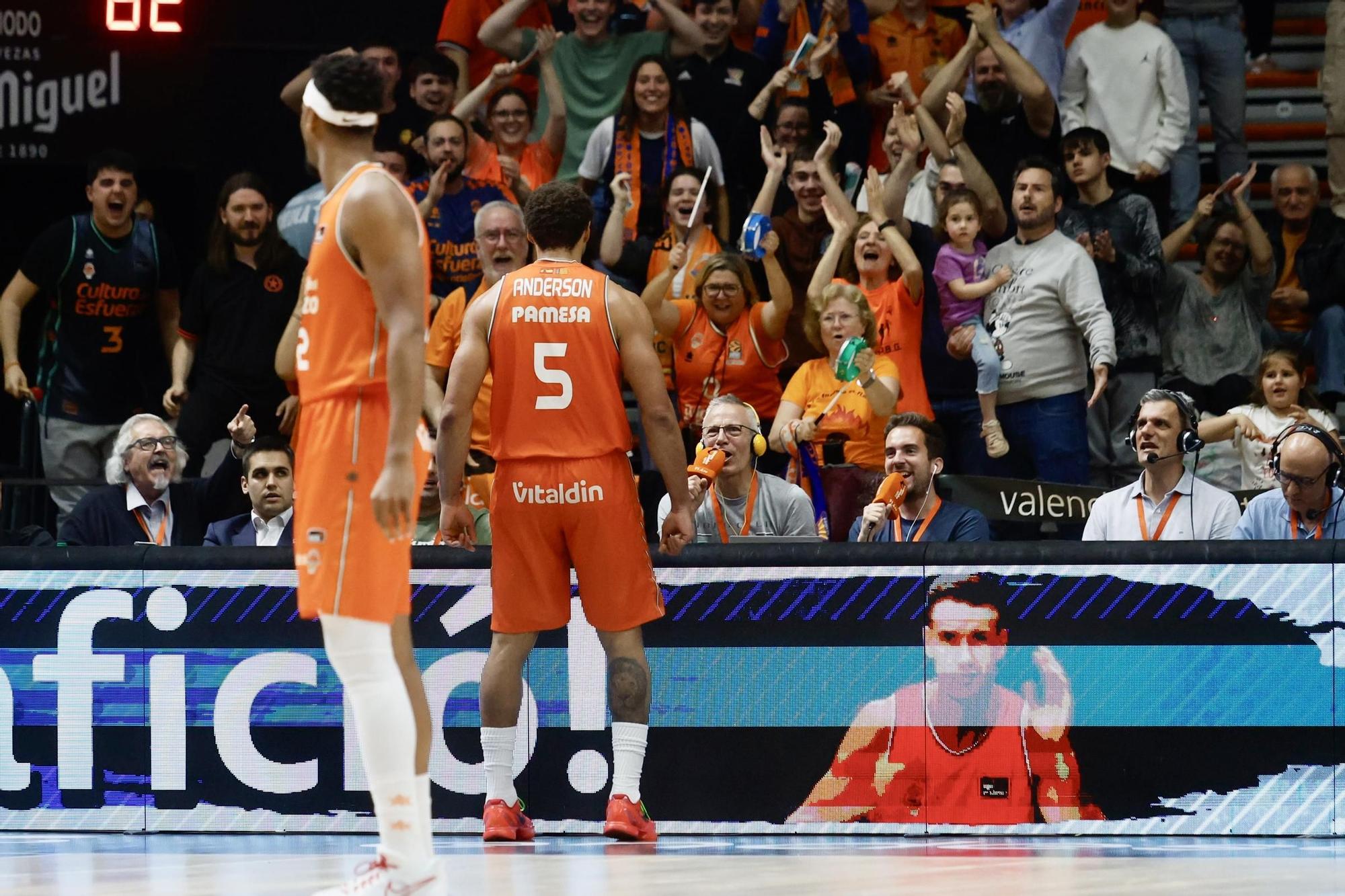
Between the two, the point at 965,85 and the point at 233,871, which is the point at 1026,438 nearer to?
the point at 965,85

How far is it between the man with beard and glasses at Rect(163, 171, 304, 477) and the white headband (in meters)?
4.99

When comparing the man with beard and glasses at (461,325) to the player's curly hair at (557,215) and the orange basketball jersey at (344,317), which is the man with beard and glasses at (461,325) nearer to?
the player's curly hair at (557,215)

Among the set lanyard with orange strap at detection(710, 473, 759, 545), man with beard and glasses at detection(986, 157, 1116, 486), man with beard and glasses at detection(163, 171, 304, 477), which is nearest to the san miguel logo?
man with beard and glasses at detection(163, 171, 304, 477)

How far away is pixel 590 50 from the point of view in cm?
1054

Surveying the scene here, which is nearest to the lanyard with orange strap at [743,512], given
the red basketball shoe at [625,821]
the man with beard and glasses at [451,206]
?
the red basketball shoe at [625,821]

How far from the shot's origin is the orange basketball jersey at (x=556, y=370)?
19.8 feet

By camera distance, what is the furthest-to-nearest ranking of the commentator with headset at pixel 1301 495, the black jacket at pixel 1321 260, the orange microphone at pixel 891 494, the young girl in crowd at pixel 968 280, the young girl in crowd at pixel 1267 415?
the black jacket at pixel 1321 260 < the young girl in crowd at pixel 968 280 < the young girl in crowd at pixel 1267 415 < the orange microphone at pixel 891 494 < the commentator with headset at pixel 1301 495

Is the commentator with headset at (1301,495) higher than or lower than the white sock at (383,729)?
higher

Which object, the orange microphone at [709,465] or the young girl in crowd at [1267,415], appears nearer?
the orange microphone at [709,465]

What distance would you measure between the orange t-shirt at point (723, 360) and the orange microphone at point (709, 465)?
1595 millimetres

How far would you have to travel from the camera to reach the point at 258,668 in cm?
674

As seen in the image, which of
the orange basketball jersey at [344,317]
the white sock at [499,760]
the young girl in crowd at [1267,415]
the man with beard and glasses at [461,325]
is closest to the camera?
the orange basketball jersey at [344,317]

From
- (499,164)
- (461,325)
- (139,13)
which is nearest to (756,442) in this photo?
(461,325)

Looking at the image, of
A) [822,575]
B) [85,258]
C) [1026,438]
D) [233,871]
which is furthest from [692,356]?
[233,871]
